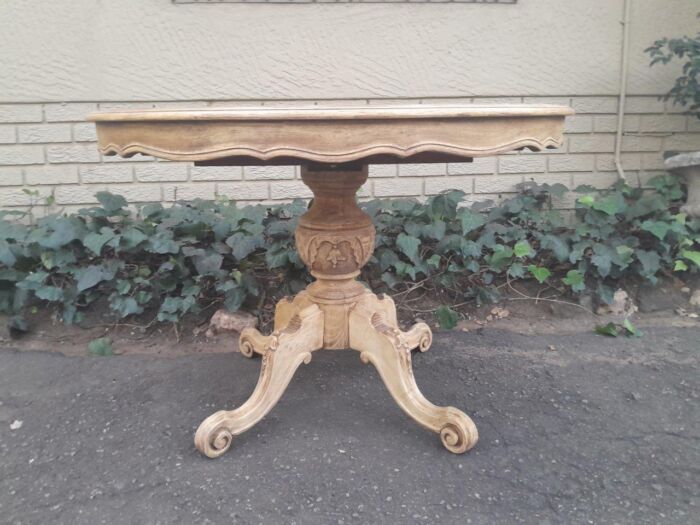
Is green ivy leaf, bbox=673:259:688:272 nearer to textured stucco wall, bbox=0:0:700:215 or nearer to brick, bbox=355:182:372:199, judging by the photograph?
textured stucco wall, bbox=0:0:700:215

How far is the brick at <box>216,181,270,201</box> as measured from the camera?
128 inches

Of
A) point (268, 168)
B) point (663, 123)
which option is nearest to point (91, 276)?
point (268, 168)

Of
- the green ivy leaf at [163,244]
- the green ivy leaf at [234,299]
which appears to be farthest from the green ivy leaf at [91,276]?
the green ivy leaf at [234,299]

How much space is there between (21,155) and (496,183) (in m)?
2.64

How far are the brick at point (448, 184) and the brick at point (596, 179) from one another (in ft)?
2.13

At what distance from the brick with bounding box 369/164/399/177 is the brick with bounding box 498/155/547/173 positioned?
62 centimetres

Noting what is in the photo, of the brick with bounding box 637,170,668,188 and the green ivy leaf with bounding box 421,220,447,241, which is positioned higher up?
the brick with bounding box 637,170,668,188

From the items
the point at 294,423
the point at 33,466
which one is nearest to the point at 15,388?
the point at 33,466

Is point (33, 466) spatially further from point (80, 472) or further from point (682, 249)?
point (682, 249)

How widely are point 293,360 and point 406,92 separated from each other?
1889 mm

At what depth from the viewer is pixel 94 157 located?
3180 mm

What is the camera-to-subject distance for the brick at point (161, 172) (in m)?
3.20

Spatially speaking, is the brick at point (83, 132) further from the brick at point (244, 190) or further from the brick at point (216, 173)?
the brick at point (244, 190)

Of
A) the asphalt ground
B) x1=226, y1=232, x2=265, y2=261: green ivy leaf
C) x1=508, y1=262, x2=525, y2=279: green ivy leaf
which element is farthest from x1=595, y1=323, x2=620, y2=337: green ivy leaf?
x1=226, y1=232, x2=265, y2=261: green ivy leaf
